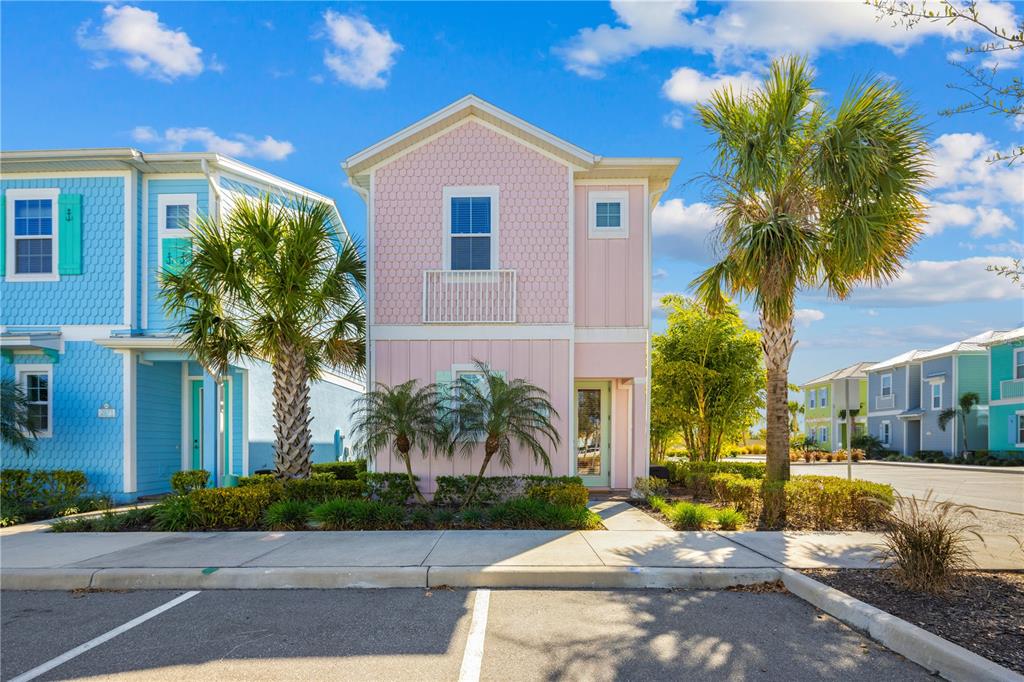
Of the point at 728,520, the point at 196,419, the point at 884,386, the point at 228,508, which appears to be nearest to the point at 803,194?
the point at 728,520

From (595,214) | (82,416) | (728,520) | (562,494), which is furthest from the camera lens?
(82,416)

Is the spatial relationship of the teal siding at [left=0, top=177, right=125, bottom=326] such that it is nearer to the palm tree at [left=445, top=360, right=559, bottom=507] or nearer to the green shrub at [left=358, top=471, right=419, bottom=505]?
the green shrub at [left=358, top=471, right=419, bottom=505]

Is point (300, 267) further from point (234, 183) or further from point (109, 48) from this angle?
point (109, 48)

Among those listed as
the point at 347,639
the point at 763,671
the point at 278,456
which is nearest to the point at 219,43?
the point at 278,456

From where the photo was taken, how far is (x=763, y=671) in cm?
462

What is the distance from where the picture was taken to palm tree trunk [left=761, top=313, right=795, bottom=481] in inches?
432

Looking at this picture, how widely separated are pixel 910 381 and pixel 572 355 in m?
35.5

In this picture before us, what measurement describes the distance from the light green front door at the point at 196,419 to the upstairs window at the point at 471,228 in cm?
730

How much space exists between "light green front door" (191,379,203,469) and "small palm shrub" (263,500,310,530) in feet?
21.2

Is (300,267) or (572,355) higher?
(300,267)

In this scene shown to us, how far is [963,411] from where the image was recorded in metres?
33.9

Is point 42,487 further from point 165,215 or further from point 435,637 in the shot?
point 435,637

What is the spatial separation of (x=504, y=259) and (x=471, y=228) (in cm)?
87

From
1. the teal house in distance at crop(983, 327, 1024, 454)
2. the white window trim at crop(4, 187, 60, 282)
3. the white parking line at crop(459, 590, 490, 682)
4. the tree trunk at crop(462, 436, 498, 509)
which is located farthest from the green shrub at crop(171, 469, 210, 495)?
the teal house in distance at crop(983, 327, 1024, 454)
